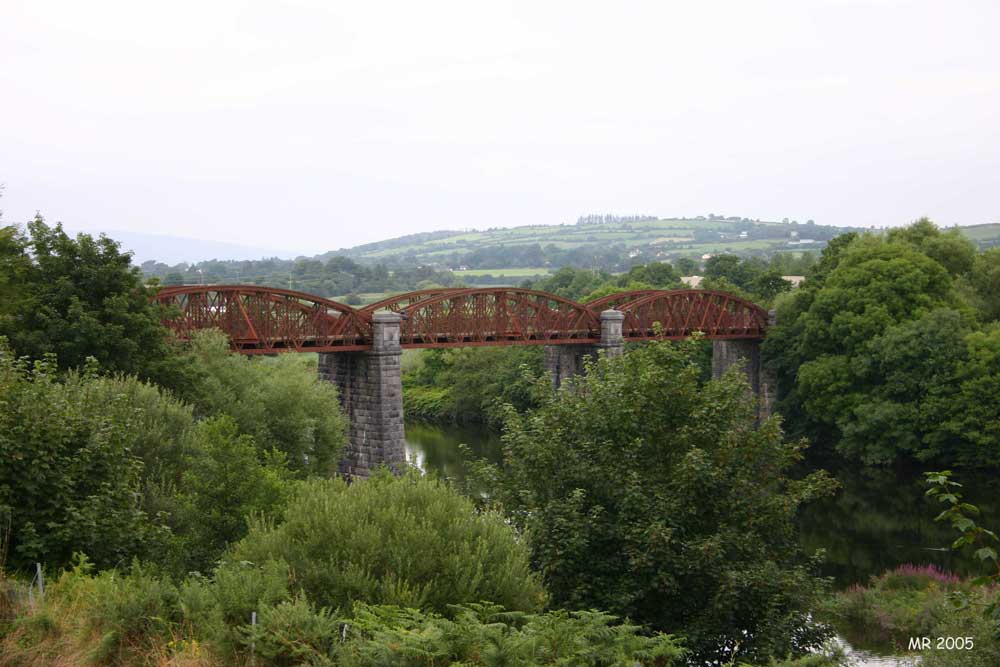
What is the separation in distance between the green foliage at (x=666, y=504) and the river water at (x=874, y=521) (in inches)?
373

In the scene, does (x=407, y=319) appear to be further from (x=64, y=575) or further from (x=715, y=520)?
(x=64, y=575)

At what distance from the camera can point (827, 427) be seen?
60.6 m

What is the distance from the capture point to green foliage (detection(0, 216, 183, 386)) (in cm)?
2858

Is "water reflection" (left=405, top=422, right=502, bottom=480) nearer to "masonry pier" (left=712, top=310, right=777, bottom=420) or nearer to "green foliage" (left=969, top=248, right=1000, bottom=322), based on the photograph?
"masonry pier" (left=712, top=310, right=777, bottom=420)

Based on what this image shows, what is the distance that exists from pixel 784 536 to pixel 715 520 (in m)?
1.73

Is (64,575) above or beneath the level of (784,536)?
above

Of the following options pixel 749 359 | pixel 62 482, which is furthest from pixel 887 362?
pixel 62 482

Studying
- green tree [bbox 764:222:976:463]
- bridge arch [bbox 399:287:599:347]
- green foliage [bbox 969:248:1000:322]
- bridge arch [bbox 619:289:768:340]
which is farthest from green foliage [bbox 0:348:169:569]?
green foliage [bbox 969:248:1000:322]

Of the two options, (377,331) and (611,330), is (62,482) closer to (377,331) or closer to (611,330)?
(377,331)

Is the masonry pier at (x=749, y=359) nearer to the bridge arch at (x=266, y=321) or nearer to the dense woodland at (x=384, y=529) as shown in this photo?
the bridge arch at (x=266, y=321)

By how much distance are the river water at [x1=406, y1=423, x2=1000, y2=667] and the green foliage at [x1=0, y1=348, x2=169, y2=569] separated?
51.3 feet

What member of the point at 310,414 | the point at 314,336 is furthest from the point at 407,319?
the point at 310,414

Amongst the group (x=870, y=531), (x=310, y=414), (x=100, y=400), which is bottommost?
(x=870, y=531)

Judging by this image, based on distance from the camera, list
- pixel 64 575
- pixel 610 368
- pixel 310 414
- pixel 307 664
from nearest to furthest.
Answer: pixel 307 664 → pixel 64 575 → pixel 610 368 → pixel 310 414
